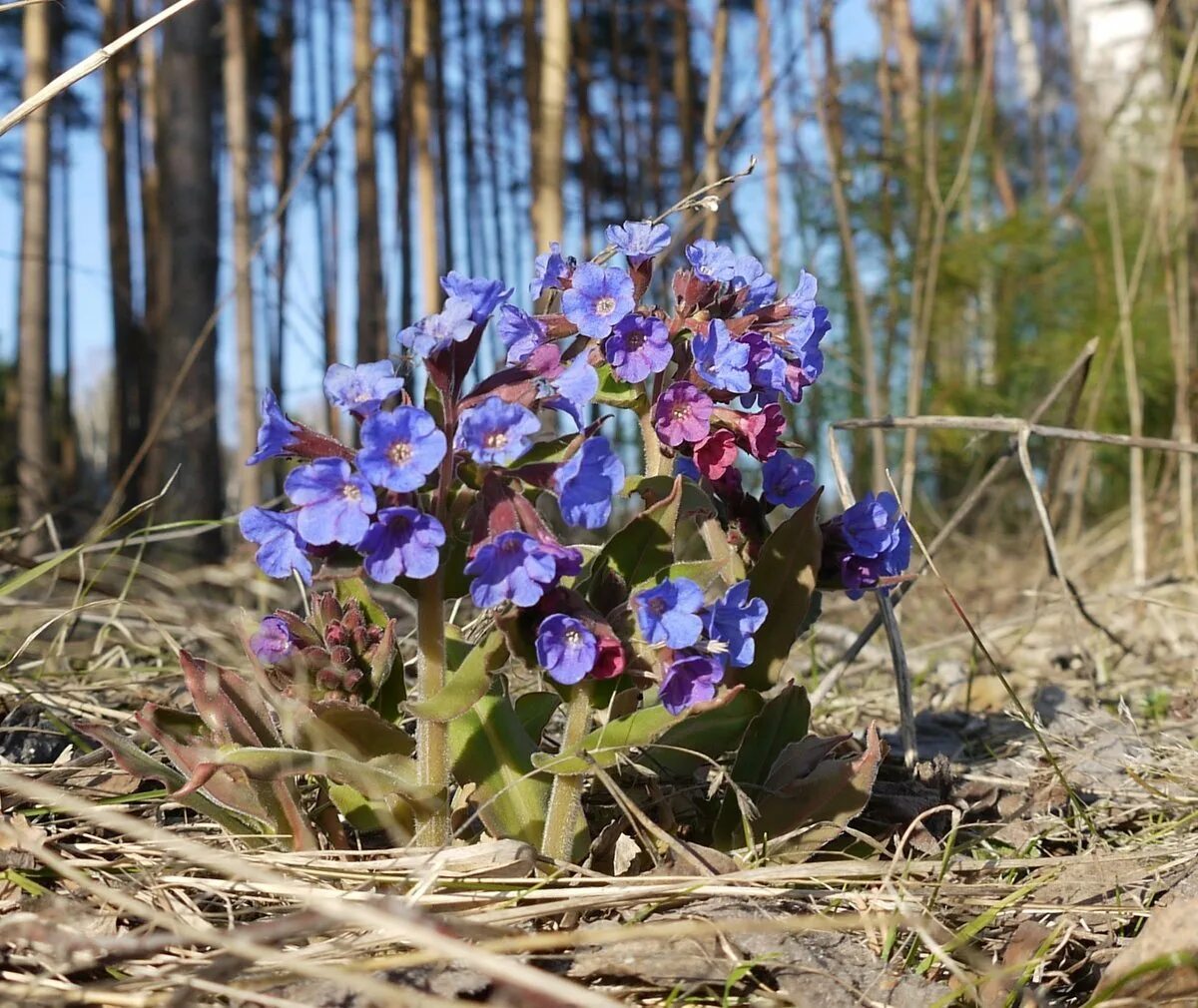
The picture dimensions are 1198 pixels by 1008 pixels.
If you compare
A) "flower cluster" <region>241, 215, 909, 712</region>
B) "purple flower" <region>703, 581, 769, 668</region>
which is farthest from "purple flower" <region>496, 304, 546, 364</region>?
"purple flower" <region>703, 581, 769, 668</region>

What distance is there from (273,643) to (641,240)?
744mm

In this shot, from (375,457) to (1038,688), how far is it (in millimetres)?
1937

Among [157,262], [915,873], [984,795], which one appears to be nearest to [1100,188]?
[984,795]

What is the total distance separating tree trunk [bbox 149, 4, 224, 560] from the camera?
6262 mm

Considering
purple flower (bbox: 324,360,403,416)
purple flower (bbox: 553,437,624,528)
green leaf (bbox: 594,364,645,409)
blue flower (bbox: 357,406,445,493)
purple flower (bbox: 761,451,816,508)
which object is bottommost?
purple flower (bbox: 761,451,816,508)

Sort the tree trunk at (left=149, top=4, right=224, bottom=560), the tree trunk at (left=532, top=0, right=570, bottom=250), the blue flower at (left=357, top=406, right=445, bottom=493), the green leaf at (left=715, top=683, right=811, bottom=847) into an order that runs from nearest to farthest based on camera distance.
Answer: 1. the blue flower at (left=357, top=406, right=445, bottom=493)
2. the green leaf at (left=715, top=683, right=811, bottom=847)
3. the tree trunk at (left=532, top=0, right=570, bottom=250)
4. the tree trunk at (left=149, top=4, right=224, bottom=560)

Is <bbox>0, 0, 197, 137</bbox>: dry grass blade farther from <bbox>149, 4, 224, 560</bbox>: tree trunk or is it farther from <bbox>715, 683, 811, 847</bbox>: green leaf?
<bbox>149, 4, 224, 560</bbox>: tree trunk

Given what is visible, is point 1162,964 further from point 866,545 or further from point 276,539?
point 276,539

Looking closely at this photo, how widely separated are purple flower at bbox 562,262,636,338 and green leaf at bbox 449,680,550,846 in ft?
1.79

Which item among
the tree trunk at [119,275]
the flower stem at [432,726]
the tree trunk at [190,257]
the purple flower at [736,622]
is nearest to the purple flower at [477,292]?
the flower stem at [432,726]

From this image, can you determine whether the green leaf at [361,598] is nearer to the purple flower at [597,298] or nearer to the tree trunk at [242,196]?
the purple flower at [597,298]

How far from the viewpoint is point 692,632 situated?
1.25 meters

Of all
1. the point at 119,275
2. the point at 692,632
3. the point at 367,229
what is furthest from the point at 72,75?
the point at 119,275

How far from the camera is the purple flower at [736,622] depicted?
1327mm
